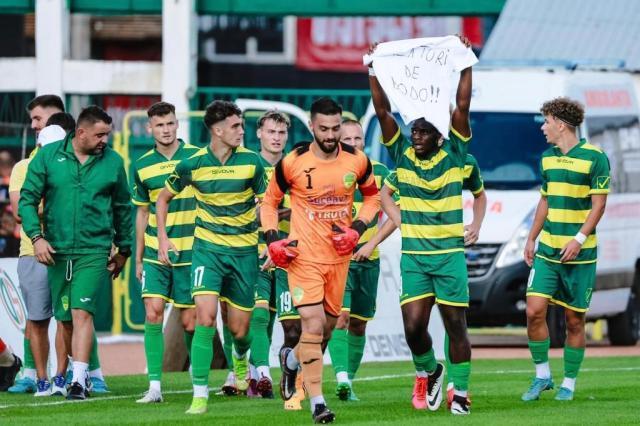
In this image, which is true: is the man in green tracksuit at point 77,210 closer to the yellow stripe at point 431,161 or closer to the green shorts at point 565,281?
the yellow stripe at point 431,161

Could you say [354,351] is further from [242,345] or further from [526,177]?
[526,177]

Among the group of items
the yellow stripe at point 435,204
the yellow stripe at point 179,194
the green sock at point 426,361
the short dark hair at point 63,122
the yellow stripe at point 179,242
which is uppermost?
the short dark hair at point 63,122

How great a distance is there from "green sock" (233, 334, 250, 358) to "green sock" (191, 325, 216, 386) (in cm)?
102

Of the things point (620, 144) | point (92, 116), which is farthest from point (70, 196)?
point (620, 144)

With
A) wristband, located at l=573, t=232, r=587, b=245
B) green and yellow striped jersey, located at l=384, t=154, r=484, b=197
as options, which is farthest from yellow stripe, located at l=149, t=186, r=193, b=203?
wristband, located at l=573, t=232, r=587, b=245

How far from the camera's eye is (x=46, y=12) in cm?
2517

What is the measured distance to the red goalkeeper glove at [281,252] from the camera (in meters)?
13.0

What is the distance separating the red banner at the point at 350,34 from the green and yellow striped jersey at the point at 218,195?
1583 centimetres

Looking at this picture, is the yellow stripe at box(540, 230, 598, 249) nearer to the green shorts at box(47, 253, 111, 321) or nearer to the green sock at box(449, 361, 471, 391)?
the green sock at box(449, 361, 471, 391)

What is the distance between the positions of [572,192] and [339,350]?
2100 millimetres

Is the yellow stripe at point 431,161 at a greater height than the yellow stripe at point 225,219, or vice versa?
the yellow stripe at point 431,161

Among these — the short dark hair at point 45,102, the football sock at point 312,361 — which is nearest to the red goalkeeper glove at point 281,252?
the football sock at point 312,361

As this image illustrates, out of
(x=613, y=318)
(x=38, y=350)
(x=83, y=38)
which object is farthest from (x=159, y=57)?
(x=38, y=350)

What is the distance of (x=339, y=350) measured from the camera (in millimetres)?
14664
